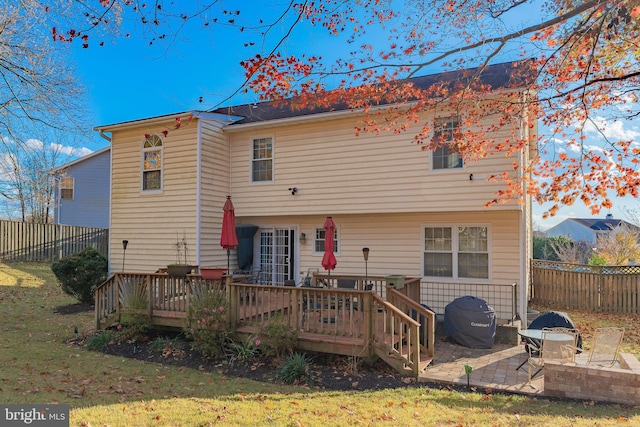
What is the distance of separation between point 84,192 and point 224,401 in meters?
26.0

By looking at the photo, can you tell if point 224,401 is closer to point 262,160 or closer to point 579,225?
point 262,160

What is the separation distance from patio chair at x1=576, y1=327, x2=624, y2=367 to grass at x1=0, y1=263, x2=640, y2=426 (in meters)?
0.93

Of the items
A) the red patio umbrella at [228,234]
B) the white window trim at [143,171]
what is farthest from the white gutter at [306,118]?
the red patio umbrella at [228,234]

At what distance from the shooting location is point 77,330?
31.6ft

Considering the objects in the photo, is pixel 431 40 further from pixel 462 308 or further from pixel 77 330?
pixel 77 330

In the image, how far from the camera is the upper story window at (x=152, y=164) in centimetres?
1359

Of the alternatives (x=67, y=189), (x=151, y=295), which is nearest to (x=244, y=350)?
(x=151, y=295)

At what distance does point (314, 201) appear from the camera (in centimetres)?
1214

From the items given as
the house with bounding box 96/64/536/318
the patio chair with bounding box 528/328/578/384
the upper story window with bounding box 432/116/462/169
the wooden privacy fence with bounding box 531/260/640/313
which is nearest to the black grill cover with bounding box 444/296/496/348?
the house with bounding box 96/64/536/318

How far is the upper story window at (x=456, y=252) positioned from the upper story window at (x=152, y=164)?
28.2 feet

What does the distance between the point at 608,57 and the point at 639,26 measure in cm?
106

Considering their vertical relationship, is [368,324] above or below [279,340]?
above

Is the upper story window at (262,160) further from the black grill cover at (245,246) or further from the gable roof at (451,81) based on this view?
the black grill cover at (245,246)

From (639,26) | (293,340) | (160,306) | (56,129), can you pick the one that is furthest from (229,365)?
(639,26)
